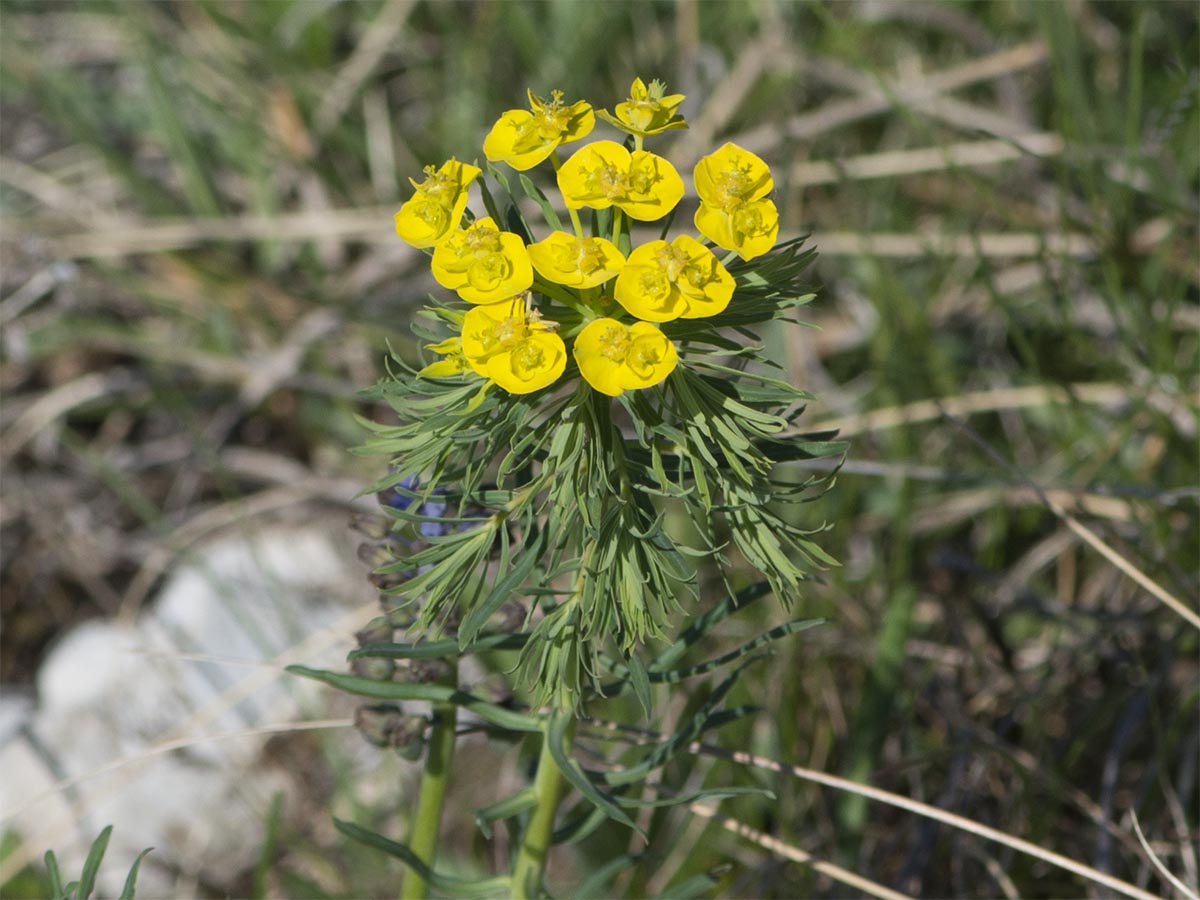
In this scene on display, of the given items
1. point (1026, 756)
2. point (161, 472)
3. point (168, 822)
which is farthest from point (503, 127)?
point (161, 472)

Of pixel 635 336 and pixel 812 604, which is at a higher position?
pixel 635 336

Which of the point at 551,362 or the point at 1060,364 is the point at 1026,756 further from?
the point at 551,362

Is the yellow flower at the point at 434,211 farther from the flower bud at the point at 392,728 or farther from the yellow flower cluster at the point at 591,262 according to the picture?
the flower bud at the point at 392,728

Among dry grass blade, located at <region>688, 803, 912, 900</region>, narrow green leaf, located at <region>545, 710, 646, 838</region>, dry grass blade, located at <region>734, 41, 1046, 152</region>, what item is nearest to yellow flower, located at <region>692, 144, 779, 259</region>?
narrow green leaf, located at <region>545, 710, 646, 838</region>

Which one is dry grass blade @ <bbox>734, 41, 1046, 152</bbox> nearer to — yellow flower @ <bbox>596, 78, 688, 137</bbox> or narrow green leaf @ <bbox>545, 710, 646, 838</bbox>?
yellow flower @ <bbox>596, 78, 688, 137</bbox>

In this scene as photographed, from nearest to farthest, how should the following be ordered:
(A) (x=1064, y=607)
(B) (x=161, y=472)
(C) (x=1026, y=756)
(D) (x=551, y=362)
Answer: (D) (x=551, y=362) < (C) (x=1026, y=756) < (A) (x=1064, y=607) < (B) (x=161, y=472)
